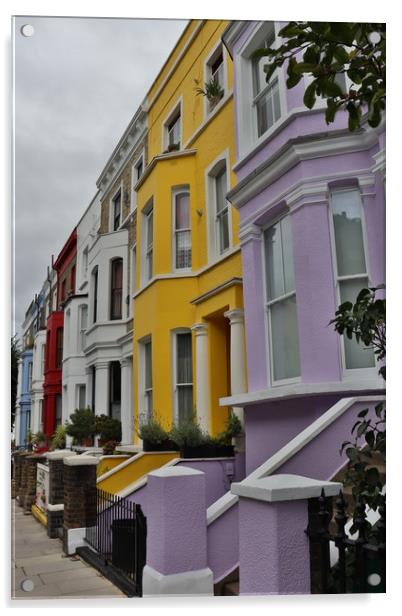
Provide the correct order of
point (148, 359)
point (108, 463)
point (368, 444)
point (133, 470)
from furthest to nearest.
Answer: point (148, 359), point (108, 463), point (133, 470), point (368, 444)

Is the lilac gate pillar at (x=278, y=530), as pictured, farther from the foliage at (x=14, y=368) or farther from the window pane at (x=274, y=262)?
the window pane at (x=274, y=262)

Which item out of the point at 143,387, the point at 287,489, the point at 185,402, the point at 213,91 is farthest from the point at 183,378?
the point at 213,91

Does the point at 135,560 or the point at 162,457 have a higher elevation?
the point at 162,457

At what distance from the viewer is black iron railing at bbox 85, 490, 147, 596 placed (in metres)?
2.91

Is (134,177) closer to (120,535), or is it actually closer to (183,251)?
(183,251)

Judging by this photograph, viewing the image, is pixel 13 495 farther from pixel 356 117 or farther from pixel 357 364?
pixel 356 117

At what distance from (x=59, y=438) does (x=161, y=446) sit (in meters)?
0.64

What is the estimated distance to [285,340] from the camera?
11.3 feet

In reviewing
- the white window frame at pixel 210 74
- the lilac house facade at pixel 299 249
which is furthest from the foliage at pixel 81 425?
the white window frame at pixel 210 74

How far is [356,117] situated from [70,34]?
6.45ft

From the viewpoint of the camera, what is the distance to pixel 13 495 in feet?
9.64
